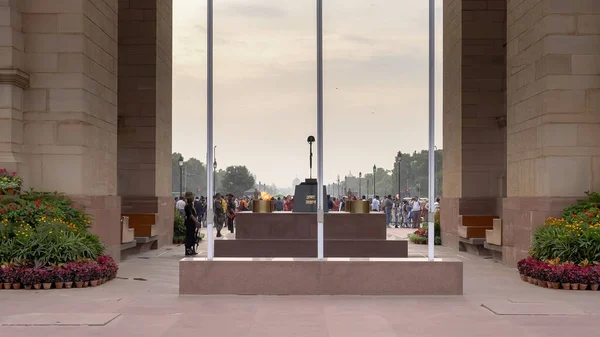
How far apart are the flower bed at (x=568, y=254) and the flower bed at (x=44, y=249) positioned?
29.4 ft

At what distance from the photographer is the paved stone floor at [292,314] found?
9.92 m

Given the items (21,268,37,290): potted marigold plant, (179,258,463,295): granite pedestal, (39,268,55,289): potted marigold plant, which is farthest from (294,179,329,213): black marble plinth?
(21,268,37,290): potted marigold plant

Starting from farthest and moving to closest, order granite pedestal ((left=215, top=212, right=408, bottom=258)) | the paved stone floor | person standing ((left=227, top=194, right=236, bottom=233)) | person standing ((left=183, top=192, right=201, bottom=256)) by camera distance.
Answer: person standing ((left=227, top=194, right=236, bottom=233))
person standing ((left=183, top=192, right=201, bottom=256))
granite pedestal ((left=215, top=212, right=408, bottom=258))
the paved stone floor

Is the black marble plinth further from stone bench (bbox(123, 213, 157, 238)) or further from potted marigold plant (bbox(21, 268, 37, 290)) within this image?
Result: potted marigold plant (bbox(21, 268, 37, 290))

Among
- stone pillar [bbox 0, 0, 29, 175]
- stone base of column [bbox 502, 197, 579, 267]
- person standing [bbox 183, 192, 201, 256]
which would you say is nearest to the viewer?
stone pillar [bbox 0, 0, 29, 175]

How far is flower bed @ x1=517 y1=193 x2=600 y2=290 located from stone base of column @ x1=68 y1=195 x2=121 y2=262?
987 cm

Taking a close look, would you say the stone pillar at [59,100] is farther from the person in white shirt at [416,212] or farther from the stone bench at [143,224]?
the person in white shirt at [416,212]

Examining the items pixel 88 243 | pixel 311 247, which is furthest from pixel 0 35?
pixel 311 247

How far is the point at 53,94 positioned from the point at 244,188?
134576 millimetres

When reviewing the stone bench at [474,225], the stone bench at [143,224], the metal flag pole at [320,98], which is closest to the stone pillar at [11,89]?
the metal flag pole at [320,98]

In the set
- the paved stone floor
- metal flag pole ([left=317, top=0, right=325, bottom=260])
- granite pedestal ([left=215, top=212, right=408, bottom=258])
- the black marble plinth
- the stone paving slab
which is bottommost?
the paved stone floor

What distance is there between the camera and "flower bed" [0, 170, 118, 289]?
1416 centimetres

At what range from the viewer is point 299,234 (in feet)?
70.4

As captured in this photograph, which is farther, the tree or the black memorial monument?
the tree
